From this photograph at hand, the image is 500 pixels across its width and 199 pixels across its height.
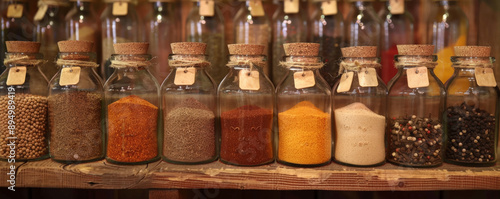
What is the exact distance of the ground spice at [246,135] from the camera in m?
0.97

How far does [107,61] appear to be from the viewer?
4.42 feet

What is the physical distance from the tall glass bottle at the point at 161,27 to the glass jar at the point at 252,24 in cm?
24

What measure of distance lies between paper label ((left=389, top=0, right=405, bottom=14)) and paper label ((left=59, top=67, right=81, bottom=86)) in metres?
1.12

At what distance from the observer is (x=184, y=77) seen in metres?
1.00

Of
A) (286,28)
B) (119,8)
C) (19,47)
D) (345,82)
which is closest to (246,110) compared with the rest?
(345,82)

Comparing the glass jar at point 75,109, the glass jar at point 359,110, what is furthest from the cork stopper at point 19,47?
the glass jar at point 359,110

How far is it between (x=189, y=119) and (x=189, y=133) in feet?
0.12

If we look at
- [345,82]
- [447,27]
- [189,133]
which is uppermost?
[447,27]

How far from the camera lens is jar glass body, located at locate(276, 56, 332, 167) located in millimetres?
960

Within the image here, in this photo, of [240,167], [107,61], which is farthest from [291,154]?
[107,61]

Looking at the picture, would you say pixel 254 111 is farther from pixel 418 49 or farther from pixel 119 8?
pixel 119 8

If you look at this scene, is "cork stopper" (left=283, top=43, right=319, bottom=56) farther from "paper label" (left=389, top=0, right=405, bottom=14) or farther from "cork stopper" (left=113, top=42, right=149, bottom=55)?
"paper label" (left=389, top=0, right=405, bottom=14)

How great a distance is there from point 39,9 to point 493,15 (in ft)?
5.14

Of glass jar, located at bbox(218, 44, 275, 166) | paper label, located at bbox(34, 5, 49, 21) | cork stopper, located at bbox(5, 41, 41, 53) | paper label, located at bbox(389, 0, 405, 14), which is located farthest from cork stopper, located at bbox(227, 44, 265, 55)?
paper label, located at bbox(34, 5, 49, 21)
